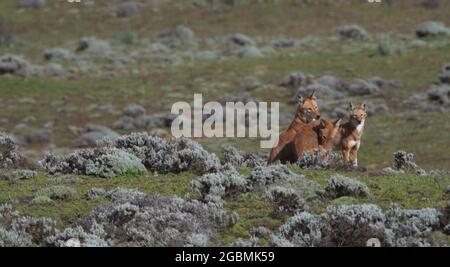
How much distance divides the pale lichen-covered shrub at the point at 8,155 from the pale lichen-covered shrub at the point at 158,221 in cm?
564

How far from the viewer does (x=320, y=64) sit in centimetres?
4969

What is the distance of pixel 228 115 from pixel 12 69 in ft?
48.1

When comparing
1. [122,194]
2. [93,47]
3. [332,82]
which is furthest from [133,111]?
[122,194]

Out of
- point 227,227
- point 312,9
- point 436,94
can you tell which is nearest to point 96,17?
point 312,9

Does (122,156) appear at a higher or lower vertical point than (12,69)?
higher

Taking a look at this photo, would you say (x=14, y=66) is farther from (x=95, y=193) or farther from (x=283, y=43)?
(x=95, y=193)

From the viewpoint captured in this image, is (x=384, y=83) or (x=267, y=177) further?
(x=384, y=83)

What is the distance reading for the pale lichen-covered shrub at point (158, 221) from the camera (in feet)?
40.7

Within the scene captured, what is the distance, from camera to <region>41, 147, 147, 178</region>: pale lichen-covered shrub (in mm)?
16953

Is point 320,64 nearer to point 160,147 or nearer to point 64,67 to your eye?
point 64,67

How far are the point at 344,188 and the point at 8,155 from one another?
753cm

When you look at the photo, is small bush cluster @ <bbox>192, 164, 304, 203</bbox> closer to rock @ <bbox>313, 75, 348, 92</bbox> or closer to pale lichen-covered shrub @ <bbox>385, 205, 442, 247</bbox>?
pale lichen-covered shrub @ <bbox>385, 205, 442, 247</bbox>

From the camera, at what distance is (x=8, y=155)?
19.1 metres

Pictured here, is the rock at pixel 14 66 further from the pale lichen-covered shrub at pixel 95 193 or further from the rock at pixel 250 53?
the pale lichen-covered shrub at pixel 95 193
